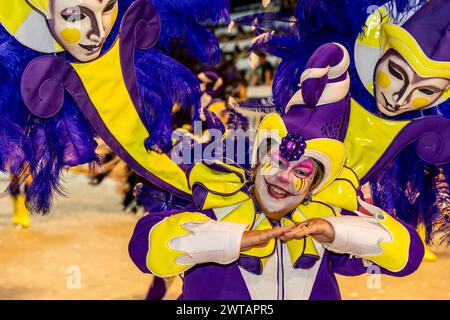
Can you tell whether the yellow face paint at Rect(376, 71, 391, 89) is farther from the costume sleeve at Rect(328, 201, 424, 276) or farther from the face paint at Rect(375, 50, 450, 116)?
the costume sleeve at Rect(328, 201, 424, 276)

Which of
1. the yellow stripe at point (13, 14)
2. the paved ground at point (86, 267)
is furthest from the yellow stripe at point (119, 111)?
the paved ground at point (86, 267)

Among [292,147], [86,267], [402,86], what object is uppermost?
[402,86]

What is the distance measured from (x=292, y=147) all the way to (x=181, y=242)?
0.32 m

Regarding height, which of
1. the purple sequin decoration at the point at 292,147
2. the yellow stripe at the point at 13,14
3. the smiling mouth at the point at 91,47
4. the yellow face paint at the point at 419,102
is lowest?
the purple sequin decoration at the point at 292,147

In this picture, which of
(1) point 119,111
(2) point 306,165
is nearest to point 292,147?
(2) point 306,165

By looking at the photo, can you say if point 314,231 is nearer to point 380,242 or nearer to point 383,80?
point 380,242

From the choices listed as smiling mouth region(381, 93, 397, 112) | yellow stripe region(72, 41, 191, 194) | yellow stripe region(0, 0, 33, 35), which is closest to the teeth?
A: yellow stripe region(72, 41, 191, 194)

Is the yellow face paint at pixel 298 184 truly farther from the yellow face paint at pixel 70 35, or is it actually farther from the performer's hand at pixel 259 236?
the yellow face paint at pixel 70 35

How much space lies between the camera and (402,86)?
1.87m

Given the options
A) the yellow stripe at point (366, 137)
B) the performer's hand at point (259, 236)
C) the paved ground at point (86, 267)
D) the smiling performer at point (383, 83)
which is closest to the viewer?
the performer's hand at point (259, 236)

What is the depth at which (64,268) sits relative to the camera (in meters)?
4.07

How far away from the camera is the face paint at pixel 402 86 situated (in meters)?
1.85

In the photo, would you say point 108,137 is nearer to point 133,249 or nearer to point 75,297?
point 133,249
